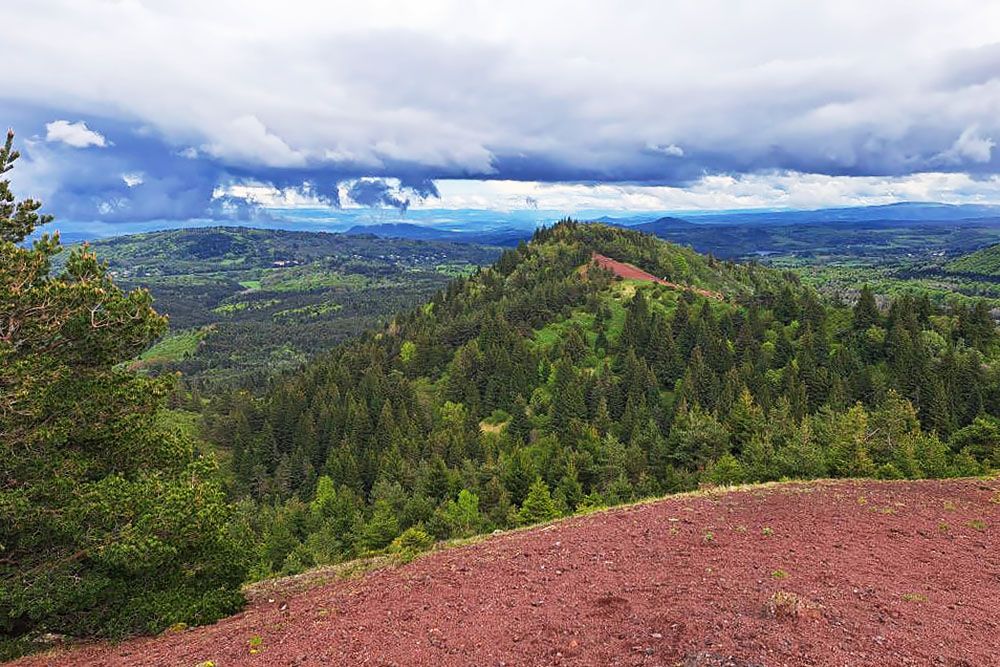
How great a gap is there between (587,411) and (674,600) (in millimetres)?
88872

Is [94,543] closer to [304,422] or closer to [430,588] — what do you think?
[430,588]

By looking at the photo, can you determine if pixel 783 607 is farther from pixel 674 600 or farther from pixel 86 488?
pixel 86 488

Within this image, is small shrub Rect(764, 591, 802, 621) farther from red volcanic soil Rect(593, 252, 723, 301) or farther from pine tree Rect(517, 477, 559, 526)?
red volcanic soil Rect(593, 252, 723, 301)

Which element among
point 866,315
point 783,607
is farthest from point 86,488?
point 866,315

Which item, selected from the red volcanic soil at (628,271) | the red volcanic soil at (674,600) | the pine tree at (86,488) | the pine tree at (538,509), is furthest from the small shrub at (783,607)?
the red volcanic soil at (628,271)

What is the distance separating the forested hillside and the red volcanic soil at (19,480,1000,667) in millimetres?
18781

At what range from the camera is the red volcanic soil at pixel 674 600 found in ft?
48.6

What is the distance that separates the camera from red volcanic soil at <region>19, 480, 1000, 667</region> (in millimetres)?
14820

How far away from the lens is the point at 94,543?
72.3 ft

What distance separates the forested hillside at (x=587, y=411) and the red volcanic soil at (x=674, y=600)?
61.6 feet

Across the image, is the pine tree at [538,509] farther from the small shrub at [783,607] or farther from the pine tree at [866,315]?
the pine tree at [866,315]

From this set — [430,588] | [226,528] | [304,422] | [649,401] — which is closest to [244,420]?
[304,422]

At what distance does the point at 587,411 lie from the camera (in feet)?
347

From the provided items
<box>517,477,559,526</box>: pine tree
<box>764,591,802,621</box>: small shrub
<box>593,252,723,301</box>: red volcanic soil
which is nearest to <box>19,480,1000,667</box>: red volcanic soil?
<box>764,591,802,621</box>: small shrub
